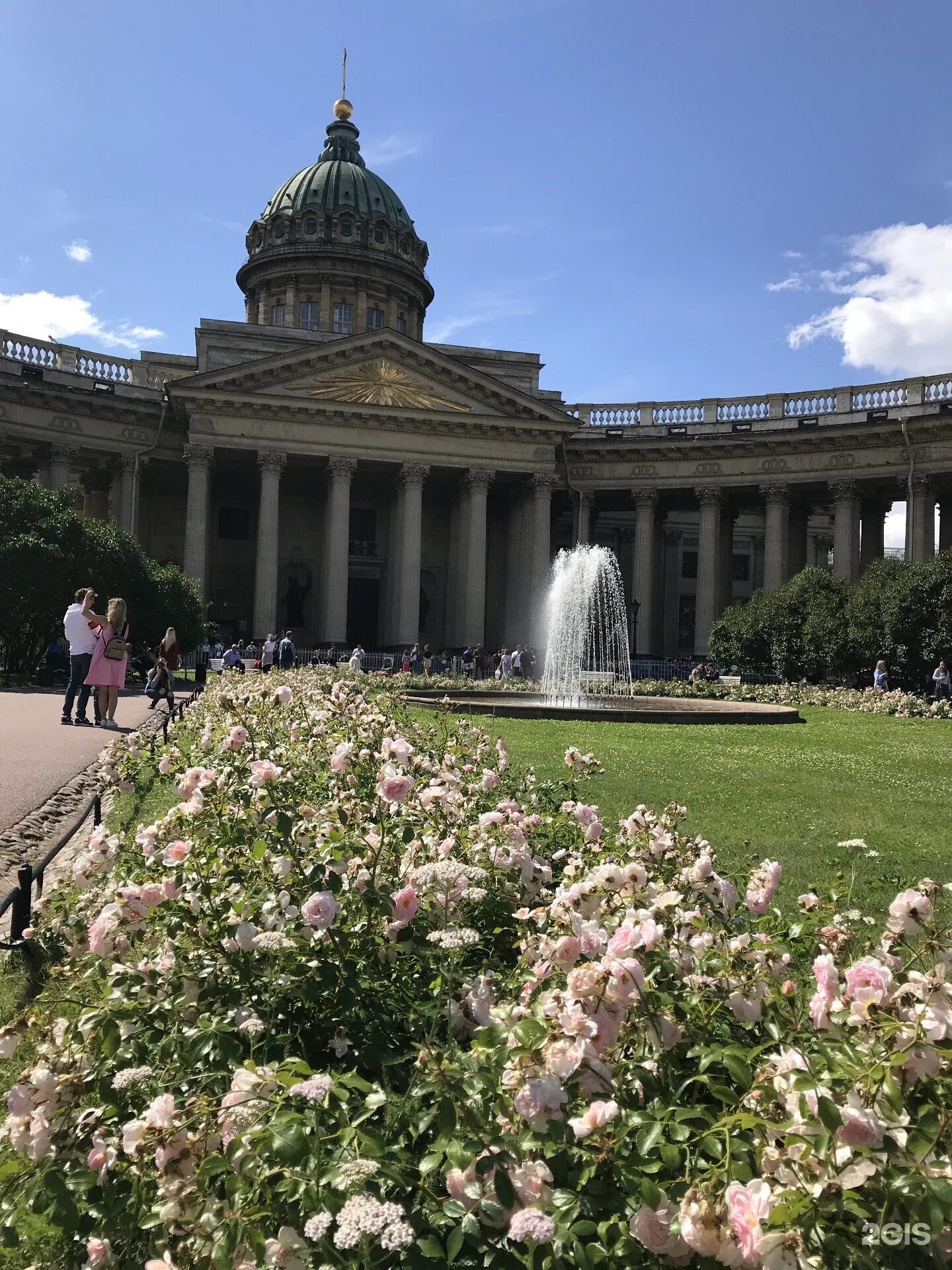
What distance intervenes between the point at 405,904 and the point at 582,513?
156 ft

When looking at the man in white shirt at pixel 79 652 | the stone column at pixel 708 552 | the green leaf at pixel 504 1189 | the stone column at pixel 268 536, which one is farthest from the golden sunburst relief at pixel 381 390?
the green leaf at pixel 504 1189

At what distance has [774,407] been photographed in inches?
1870

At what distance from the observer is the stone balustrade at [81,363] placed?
4334 centimetres

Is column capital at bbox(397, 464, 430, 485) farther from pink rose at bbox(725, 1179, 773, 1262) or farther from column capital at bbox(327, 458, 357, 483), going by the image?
pink rose at bbox(725, 1179, 773, 1262)

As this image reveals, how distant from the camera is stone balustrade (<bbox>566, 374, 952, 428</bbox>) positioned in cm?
4331

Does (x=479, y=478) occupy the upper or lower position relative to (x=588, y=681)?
upper

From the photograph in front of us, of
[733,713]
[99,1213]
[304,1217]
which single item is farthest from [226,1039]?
[733,713]

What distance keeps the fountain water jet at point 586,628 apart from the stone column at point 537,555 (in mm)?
577

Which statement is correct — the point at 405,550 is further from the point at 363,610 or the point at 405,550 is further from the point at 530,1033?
the point at 530,1033

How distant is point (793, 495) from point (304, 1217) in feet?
159

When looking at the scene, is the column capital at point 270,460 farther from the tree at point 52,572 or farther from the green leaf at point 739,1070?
the green leaf at point 739,1070

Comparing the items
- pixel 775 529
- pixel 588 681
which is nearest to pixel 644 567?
pixel 775 529

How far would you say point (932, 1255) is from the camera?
189 cm

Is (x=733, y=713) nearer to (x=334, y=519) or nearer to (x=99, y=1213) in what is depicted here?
(x=99, y=1213)
